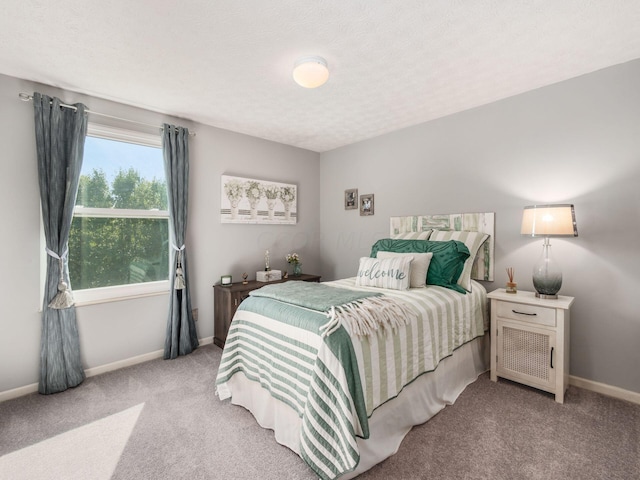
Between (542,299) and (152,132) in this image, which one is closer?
(542,299)

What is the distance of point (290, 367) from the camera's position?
1764mm

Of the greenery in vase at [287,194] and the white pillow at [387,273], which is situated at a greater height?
the greenery in vase at [287,194]

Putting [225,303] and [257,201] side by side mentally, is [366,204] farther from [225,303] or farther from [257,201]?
[225,303]

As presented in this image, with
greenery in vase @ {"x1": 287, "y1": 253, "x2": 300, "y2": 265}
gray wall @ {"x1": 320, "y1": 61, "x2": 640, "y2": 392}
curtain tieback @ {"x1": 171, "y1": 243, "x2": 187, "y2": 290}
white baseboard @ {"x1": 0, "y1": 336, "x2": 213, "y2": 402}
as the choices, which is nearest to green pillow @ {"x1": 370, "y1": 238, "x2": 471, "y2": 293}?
gray wall @ {"x1": 320, "y1": 61, "x2": 640, "y2": 392}

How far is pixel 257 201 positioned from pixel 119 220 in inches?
59.6

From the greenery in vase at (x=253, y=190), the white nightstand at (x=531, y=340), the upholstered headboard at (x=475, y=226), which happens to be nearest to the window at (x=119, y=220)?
the greenery in vase at (x=253, y=190)

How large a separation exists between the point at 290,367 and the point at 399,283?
1.22m

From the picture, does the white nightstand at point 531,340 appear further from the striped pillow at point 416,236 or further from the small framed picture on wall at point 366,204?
the small framed picture on wall at point 366,204

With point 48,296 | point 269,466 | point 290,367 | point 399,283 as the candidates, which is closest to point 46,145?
point 48,296

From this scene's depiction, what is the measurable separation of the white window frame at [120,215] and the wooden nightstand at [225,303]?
0.54m

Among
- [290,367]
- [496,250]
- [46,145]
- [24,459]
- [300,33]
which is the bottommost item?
[24,459]

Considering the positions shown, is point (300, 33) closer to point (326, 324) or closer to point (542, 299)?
point (326, 324)

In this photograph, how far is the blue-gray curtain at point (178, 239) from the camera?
3.11 meters

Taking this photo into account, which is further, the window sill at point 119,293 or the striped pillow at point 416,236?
the striped pillow at point 416,236
